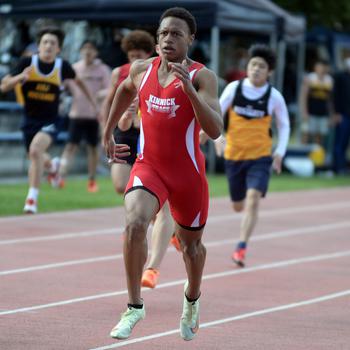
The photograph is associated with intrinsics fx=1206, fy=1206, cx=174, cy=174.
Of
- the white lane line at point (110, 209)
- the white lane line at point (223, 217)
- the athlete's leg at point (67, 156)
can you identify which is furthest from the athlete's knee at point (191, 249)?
the athlete's leg at point (67, 156)

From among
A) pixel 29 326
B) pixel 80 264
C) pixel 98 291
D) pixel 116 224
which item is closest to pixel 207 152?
pixel 116 224

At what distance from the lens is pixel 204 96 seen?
7.15 m

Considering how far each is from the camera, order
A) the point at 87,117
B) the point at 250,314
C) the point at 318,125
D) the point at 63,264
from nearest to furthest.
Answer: the point at 250,314 → the point at 63,264 → the point at 87,117 → the point at 318,125

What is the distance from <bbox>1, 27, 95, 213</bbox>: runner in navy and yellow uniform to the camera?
1447cm

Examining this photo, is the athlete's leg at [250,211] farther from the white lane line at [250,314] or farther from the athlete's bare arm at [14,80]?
the athlete's bare arm at [14,80]

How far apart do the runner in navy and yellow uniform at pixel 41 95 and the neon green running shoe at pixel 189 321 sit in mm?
7278

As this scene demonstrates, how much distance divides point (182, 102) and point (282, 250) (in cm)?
594

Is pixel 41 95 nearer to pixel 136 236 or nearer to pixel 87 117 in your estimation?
pixel 87 117

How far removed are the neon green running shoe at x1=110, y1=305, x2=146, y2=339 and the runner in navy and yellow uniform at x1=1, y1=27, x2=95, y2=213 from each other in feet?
24.8

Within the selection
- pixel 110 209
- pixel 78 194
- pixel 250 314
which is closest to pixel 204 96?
pixel 250 314

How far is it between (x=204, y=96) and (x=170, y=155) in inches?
17.3

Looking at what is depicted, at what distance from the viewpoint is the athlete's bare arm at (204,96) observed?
6738 mm

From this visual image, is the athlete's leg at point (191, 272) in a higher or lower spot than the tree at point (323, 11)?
higher

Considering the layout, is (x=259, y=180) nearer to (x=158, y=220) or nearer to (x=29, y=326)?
(x=158, y=220)
